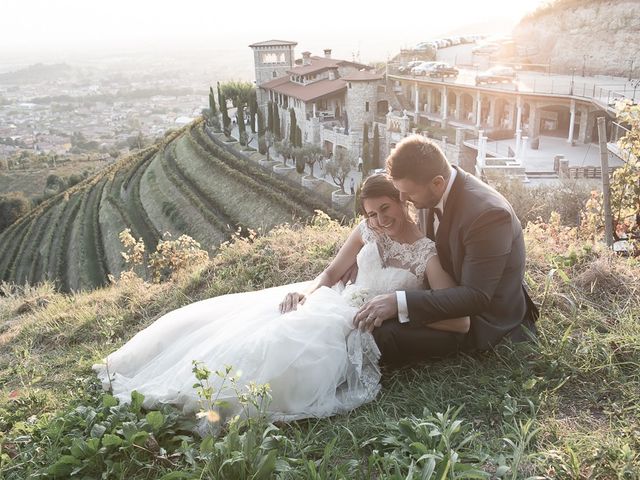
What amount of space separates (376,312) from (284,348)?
54 centimetres

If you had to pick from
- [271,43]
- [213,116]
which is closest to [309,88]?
[271,43]

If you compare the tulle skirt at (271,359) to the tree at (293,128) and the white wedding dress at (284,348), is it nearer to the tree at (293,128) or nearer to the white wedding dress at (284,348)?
the white wedding dress at (284,348)

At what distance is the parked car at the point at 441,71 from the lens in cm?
3159

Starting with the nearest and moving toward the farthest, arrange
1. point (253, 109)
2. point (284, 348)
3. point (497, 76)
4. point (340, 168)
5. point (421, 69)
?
point (284, 348)
point (497, 76)
point (340, 168)
point (421, 69)
point (253, 109)

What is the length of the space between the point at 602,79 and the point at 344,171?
1520cm

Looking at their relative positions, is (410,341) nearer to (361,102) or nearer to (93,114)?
(361,102)

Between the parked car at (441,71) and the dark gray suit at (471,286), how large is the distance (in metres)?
30.8

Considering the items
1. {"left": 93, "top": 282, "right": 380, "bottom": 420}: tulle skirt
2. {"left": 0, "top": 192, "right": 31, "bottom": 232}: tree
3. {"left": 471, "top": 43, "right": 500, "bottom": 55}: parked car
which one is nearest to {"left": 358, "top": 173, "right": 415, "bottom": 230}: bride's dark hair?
{"left": 93, "top": 282, "right": 380, "bottom": 420}: tulle skirt

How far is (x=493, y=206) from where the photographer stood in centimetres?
277

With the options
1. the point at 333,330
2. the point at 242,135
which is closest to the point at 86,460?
the point at 333,330

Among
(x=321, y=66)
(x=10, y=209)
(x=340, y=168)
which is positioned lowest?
(x=10, y=209)

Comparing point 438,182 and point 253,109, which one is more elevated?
point 438,182

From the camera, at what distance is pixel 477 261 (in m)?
2.78

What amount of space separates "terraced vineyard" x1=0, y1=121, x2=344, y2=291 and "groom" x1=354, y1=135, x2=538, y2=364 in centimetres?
2203
